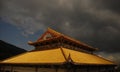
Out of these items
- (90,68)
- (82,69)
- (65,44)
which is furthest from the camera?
(65,44)

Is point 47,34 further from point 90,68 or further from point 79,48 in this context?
point 90,68

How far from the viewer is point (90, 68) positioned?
15.6 metres

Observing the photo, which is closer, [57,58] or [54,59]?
[54,59]

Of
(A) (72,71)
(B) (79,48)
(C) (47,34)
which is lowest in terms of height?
(A) (72,71)

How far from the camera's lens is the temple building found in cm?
1262

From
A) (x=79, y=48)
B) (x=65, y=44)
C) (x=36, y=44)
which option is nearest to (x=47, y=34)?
(x=36, y=44)

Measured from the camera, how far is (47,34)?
2069cm

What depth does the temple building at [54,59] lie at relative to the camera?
12617mm

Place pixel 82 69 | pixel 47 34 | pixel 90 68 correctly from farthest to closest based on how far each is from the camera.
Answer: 1. pixel 47 34
2. pixel 90 68
3. pixel 82 69

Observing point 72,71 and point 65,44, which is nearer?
point 72,71

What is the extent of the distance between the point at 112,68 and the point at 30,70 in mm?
16104

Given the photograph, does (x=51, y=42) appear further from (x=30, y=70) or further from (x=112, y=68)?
(x=112, y=68)

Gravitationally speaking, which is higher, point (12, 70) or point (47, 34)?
→ point (47, 34)

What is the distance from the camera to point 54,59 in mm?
13008
